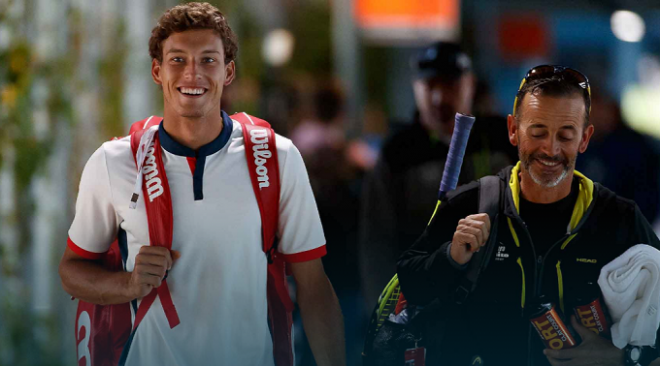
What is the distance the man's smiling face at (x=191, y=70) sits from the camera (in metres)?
2.26

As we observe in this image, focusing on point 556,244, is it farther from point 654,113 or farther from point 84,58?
point 654,113

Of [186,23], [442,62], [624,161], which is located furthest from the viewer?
[624,161]

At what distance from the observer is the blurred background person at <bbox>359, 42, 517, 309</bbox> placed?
9.80ft

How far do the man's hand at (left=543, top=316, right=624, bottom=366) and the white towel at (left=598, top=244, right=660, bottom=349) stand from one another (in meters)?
0.03

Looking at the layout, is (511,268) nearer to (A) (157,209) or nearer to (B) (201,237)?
(B) (201,237)

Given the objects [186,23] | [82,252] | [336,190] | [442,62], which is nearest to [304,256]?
[82,252]

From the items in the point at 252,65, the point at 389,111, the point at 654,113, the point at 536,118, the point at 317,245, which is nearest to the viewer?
the point at 536,118

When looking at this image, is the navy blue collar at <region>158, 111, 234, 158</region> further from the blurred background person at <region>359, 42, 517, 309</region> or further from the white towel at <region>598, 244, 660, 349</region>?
the white towel at <region>598, 244, 660, 349</region>

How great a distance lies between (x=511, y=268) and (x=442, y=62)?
1.07 meters

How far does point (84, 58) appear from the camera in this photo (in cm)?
533

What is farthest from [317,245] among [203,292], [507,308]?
[507,308]

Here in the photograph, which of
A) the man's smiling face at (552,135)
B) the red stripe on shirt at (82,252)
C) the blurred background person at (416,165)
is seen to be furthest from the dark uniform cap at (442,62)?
the red stripe on shirt at (82,252)

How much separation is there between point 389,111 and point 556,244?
921 centimetres

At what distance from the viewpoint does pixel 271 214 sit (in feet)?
7.81
